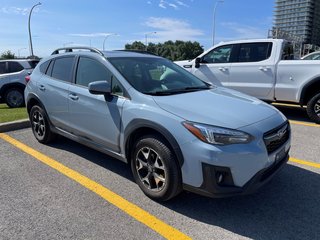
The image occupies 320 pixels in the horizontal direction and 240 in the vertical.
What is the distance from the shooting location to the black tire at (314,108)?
680 cm

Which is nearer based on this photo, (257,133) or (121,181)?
(257,133)

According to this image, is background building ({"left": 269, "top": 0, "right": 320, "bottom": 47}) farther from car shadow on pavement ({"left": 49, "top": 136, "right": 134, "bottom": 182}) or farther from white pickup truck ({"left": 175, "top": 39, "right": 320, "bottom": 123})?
car shadow on pavement ({"left": 49, "top": 136, "right": 134, "bottom": 182})

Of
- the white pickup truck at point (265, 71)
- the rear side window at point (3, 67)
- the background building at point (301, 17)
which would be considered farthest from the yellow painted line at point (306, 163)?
the background building at point (301, 17)

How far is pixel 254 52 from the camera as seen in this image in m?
7.69

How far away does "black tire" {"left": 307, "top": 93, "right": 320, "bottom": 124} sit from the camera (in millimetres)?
6800

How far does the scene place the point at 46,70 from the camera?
5.45m

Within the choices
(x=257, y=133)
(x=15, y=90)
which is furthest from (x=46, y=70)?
(x=15, y=90)

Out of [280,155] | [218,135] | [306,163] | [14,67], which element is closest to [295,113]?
[306,163]

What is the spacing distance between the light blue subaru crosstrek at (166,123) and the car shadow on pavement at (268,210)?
35 cm

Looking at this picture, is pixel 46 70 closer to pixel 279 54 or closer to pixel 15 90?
pixel 279 54

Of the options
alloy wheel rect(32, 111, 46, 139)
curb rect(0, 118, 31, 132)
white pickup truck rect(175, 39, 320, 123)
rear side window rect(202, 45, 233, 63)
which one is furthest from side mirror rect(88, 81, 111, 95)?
rear side window rect(202, 45, 233, 63)

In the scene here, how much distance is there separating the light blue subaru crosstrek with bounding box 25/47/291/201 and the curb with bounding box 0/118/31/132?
2.14 m

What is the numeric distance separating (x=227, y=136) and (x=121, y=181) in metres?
1.73

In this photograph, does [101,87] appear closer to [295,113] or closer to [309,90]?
[309,90]
